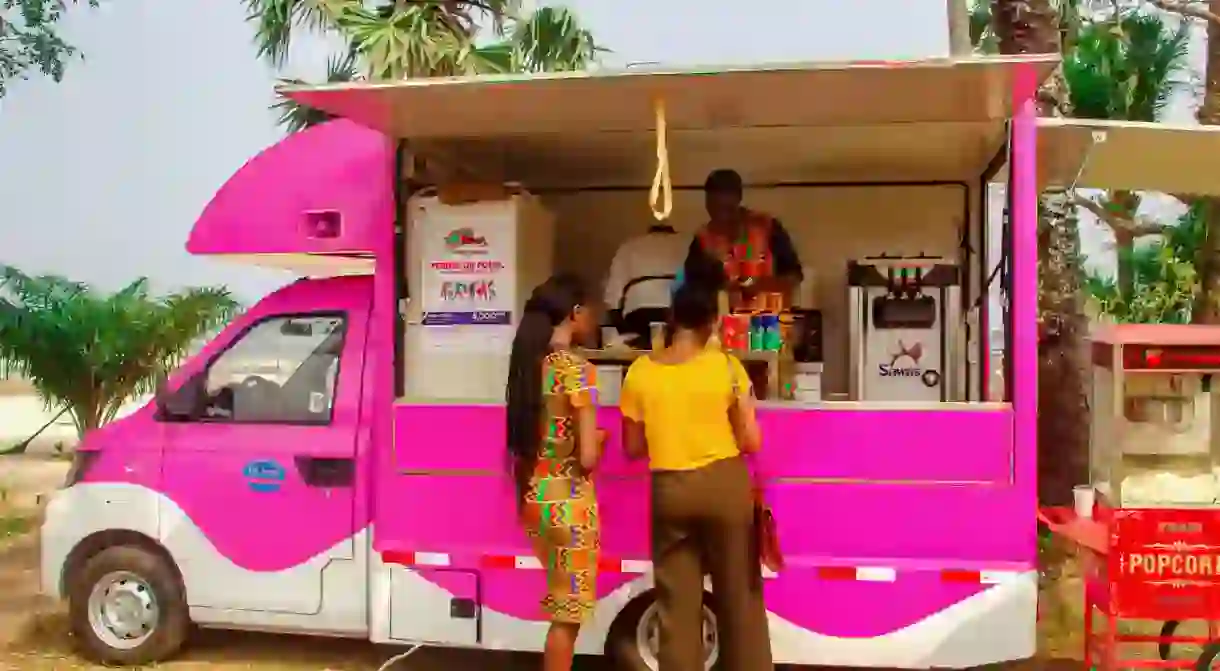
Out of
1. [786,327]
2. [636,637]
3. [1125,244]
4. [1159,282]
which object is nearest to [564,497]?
[636,637]

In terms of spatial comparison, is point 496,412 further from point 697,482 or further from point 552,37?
point 552,37

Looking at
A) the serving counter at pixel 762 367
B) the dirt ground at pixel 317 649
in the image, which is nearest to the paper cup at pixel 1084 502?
the dirt ground at pixel 317 649

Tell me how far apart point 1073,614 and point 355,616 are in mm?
3924

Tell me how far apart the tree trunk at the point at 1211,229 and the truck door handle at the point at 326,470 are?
6.85m

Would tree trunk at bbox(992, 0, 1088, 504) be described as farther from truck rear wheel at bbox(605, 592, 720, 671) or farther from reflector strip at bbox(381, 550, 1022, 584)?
truck rear wheel at bbox(605, 592, 720, 671)

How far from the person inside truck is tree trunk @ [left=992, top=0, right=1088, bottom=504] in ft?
8.61

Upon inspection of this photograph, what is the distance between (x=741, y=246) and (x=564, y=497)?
4.92 feet

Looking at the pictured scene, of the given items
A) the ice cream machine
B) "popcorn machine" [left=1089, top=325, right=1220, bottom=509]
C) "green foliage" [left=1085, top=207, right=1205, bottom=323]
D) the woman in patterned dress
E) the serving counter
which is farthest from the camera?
"green foliage" [left=1085, top=207, right=1205, bottom=323]

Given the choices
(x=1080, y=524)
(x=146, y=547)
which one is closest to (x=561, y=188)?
(x=146, y=547)

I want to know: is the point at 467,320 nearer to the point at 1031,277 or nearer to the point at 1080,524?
the point at 1031,277

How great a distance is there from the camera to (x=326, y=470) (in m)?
5.18

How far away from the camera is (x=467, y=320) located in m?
5.03

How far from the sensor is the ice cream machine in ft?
17.4

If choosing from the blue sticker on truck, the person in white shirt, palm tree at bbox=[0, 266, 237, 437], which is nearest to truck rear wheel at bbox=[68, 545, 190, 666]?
the blue sticker on truck
